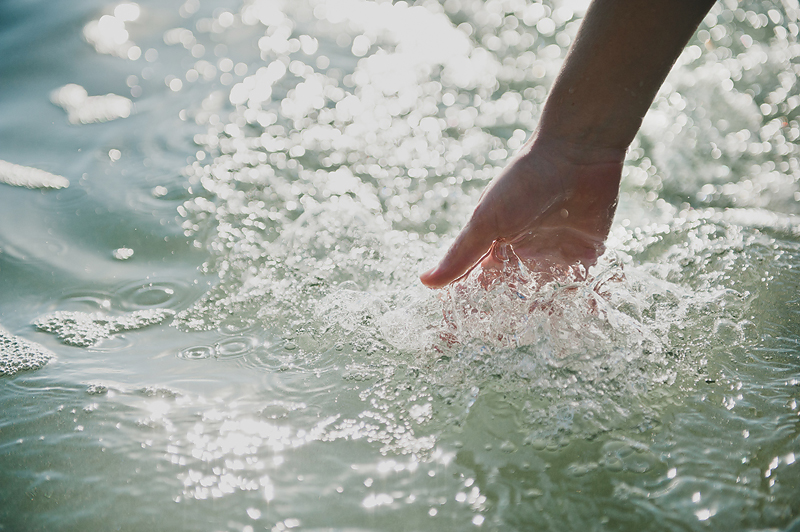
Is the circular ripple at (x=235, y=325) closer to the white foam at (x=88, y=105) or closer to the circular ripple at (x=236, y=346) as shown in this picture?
the circular ripple at (x=236, y=346)

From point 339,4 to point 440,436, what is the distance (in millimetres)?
3917

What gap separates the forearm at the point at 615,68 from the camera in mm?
1703

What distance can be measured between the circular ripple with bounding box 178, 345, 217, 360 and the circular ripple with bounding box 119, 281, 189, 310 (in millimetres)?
260

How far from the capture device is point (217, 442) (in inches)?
62.1

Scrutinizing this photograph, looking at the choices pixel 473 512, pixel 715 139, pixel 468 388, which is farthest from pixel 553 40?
pixel 473 512

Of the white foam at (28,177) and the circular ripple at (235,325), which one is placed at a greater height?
the white foam at (28,177)

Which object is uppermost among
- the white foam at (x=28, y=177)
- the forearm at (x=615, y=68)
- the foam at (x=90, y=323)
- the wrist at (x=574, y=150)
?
the white foam at (x=28, y=177)

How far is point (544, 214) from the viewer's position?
6.44ft

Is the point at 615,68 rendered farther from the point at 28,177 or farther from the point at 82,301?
the point at 28,177

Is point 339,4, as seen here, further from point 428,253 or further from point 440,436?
point 440,436

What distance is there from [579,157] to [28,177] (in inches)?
100

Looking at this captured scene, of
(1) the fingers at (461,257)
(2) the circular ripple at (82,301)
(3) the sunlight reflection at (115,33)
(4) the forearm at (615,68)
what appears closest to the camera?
(4) the forearm at (615,68)

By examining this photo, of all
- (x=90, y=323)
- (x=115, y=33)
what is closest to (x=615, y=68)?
(x=90, y=323)

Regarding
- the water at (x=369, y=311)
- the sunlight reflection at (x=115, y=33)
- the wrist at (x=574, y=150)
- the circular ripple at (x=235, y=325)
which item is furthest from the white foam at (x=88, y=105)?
the wrist at (x=574, y=150)
